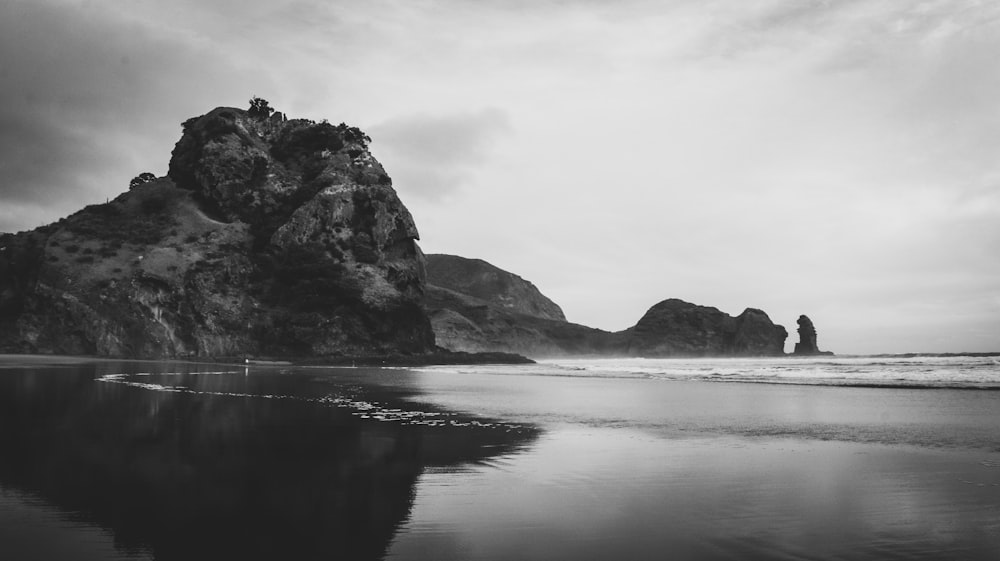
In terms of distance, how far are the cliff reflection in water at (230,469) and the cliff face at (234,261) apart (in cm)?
7736

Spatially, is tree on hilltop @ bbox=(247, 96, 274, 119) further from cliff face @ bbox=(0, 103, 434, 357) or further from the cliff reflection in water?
the cliff reflection in water

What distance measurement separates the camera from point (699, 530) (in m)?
6.36

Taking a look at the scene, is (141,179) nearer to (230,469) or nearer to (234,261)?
(234,261)

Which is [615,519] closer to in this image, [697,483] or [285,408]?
[697,483]

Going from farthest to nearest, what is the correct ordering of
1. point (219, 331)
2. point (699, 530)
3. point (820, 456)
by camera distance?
point (219, 331) → point (820, 456) → point (699, 530)

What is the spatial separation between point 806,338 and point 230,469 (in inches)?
7967

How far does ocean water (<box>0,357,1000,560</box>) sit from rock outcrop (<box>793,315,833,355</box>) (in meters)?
185

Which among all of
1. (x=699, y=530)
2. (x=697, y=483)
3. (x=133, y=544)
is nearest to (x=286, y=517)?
(x=133, y=544)

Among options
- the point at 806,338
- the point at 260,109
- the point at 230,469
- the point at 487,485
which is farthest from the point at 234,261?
the point at 806,338

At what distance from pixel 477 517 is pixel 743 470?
505 centimetres

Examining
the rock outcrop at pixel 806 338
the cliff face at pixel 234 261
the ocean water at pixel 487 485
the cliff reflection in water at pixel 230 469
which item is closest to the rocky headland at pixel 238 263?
the cliff face at pixel 234 261

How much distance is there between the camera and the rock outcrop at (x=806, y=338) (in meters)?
185

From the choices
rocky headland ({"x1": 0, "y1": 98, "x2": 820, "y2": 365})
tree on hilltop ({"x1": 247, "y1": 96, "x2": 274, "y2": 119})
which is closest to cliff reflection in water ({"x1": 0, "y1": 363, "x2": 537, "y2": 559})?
rocky headland ({"x1": 0, "y1": 98, "x2": 820, "y2": 365})

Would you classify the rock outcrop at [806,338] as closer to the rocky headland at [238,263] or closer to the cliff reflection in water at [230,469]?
the rocky headland at [238,263]
